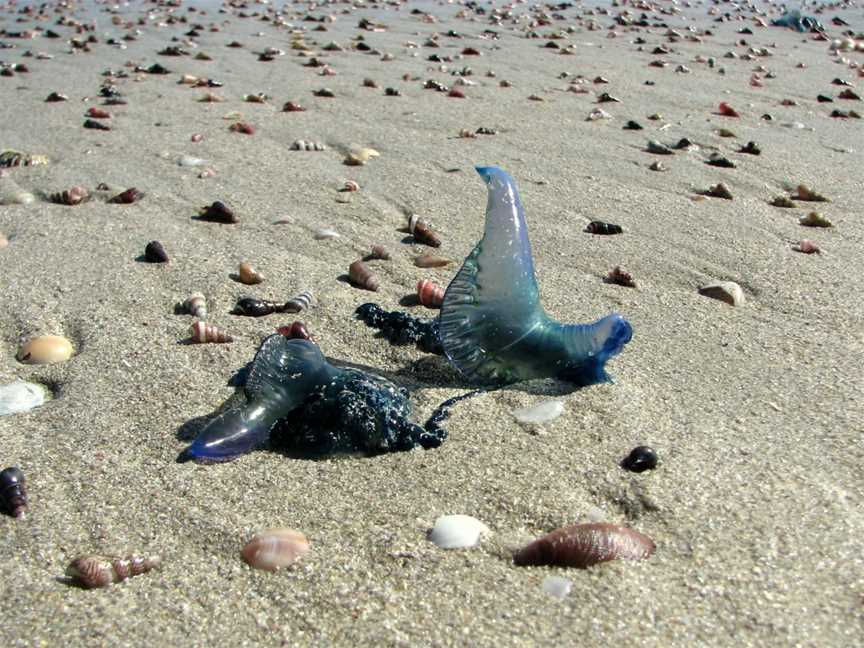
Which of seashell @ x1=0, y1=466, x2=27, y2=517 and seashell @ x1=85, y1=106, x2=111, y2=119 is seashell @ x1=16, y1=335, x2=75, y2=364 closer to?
seashell @ x1=0, y1=466, x2=27, y2=517

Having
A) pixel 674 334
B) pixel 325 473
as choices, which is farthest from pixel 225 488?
pixel 674 334

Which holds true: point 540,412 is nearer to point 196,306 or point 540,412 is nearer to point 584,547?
point 584,547

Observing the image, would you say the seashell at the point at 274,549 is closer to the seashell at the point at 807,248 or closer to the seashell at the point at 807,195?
the seashell at the point at 807,248

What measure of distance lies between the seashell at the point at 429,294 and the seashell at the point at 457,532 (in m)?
1.11

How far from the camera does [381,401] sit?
2047mm

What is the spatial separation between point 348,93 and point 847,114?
3.38m

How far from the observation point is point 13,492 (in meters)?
1.85

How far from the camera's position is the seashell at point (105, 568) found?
164 cm

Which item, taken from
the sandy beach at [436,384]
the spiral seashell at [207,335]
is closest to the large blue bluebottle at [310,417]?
the sandy beach at [436,384]

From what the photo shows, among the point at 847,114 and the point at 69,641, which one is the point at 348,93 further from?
the point at 69,641

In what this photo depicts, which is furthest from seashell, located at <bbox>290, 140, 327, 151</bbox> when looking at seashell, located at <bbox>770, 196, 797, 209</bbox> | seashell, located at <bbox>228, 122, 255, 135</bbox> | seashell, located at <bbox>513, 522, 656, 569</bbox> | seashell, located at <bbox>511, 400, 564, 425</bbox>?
seashell, located at <bbox>513, 522, 656, 569</bbox>

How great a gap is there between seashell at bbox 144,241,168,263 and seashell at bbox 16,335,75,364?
696 millimetres

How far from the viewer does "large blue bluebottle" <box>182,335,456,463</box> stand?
2.02 metres

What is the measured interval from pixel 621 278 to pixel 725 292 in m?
0.35
